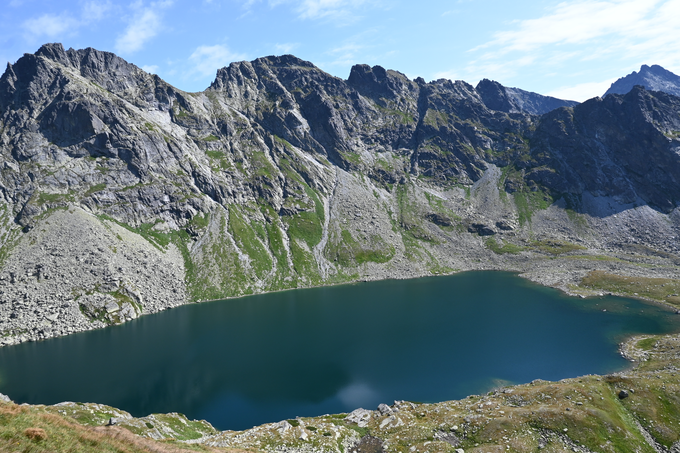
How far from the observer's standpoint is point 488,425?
39500 millimetres

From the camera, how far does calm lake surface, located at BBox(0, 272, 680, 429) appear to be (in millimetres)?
61688

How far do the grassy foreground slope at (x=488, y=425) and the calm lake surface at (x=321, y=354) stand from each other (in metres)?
11.6

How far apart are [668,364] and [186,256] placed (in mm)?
159393

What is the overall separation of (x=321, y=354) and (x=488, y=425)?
1786 inches

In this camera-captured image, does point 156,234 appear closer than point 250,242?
Yes

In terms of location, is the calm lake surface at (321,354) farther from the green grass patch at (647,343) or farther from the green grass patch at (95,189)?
the green grass patch at (95,189)

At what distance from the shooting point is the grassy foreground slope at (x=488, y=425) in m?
36.1

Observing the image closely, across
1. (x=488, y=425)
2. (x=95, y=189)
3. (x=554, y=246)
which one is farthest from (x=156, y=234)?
(x=554, y=246)

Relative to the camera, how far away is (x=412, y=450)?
36.5 meters

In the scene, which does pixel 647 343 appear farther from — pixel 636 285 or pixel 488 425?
pixel 488 425

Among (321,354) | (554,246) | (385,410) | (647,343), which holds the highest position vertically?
(385,410)

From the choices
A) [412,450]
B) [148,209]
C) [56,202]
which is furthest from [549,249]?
[56,202]

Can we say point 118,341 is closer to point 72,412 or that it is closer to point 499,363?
point 72,412

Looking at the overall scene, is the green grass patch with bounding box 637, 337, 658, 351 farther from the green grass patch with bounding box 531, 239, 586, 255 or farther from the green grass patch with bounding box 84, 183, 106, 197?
the green grass patch with bounding box 84, 183, 106, 197
